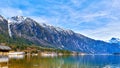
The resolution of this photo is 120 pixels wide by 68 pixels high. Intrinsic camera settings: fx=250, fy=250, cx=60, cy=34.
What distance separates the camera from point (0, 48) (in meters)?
96.6

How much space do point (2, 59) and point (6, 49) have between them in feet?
35.1

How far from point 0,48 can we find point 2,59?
6.78 meters

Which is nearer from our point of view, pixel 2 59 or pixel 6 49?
pixel 2 59

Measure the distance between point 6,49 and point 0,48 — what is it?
514 cm

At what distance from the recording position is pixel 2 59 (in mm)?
91312

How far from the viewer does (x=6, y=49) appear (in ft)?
333
